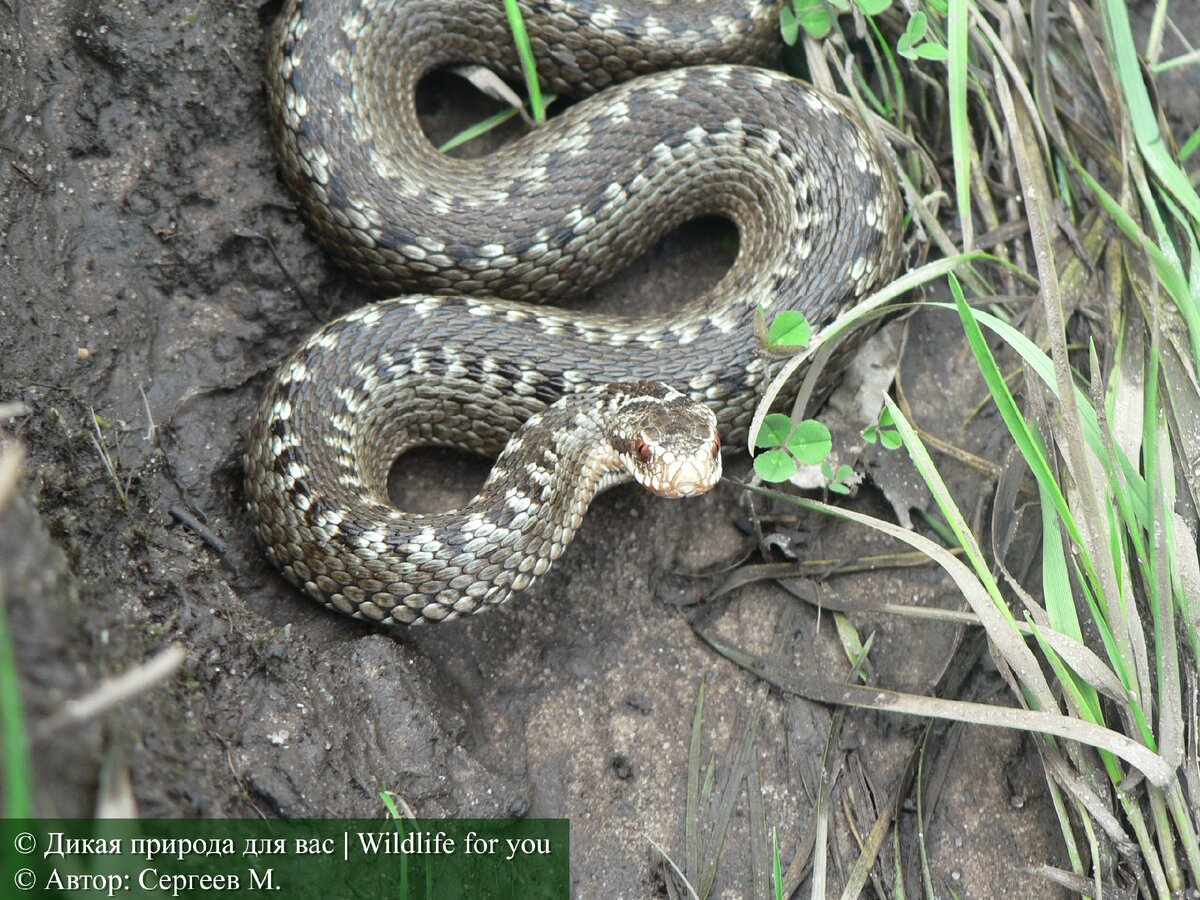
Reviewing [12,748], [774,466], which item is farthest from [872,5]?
[12,748]

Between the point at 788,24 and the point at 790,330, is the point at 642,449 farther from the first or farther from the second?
the point at 788,24

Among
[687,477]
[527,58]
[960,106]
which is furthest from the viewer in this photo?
[527,58]

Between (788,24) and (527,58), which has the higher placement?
(527,58)

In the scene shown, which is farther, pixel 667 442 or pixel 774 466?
pixel 774 466

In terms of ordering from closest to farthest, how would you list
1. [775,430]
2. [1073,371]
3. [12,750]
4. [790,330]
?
1. [12,750]
2. [790,330]
3. [775,430]
4. [1073,371]

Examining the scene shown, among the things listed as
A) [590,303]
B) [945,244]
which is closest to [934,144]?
[945,244]

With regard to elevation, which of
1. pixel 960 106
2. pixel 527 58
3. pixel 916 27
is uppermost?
pixel 527 58
